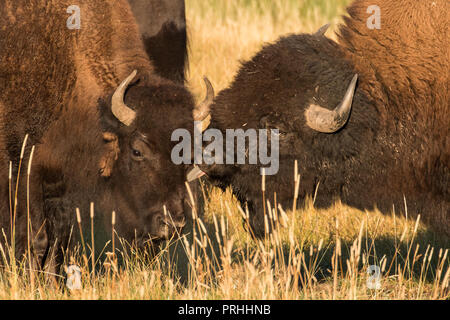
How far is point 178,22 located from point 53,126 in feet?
8.36

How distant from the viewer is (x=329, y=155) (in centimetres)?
576

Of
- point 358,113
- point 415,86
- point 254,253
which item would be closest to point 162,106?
point 358,113

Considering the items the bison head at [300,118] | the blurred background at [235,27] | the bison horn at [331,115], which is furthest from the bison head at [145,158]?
the blurred background at [235,27]

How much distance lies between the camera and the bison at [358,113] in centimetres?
545

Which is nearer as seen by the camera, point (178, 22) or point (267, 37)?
point (178, 22)

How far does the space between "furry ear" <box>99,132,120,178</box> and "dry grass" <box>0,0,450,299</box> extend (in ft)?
2.24

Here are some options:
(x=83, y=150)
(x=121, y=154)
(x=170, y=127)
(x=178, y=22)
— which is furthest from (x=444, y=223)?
(x=178, y=22)

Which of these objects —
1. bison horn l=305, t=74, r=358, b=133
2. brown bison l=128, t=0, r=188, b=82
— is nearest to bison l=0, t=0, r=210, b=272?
bison horn l=305, t=74, r=358, b=133

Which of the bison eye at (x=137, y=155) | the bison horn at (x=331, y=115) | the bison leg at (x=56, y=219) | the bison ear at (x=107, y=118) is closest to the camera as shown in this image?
the bison horn at (x=331, y=115)

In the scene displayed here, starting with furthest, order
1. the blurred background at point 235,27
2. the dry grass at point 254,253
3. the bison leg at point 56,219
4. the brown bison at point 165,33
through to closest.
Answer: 1. the blurred background at point 235,27
2. the brown bison at point 165,33
3. the bison leg at point 56,219
4. the dry grass at point 254,253

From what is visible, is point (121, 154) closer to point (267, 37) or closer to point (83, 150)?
point (83, 150)

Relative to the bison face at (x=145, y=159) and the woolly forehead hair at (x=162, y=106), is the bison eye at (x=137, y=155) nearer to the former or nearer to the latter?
the bison face at (x=145, y=159)

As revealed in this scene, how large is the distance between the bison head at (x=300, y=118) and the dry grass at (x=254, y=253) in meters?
0.18

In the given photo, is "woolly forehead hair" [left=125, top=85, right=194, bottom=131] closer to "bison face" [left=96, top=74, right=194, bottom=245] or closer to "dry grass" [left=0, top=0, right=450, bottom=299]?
"bison face" [left=96, top=74, right=194, bottom=245]
